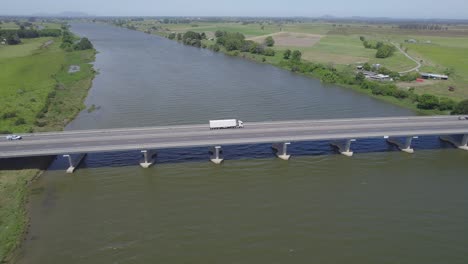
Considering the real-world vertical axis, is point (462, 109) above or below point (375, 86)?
above

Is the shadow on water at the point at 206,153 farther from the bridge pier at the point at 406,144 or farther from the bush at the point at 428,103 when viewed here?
the bush at the point at 428,103

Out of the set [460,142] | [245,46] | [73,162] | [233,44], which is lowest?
[73,162]

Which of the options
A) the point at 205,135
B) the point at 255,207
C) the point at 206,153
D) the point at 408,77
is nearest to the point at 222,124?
the point at 205,135

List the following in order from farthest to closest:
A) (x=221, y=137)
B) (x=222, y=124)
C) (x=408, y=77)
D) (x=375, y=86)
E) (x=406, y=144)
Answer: (x=408, y=77)
(x=375, y=86)
(x=406, y=144)
(x=222, y=124)
(x=221, y=137)

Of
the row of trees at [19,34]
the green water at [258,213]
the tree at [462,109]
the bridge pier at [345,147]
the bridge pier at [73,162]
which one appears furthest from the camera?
the row of trees at [19,34]

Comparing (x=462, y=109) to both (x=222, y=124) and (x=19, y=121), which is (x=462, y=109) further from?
(x=19, y=121)

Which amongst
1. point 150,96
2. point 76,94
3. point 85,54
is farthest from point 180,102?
point 85,54

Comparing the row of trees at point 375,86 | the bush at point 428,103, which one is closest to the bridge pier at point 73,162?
the row of trees at point 375,86

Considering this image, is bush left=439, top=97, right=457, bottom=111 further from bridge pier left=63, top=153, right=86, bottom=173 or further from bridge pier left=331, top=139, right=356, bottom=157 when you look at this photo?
bridge pier left=63, top=153, right=86, bottom=173
